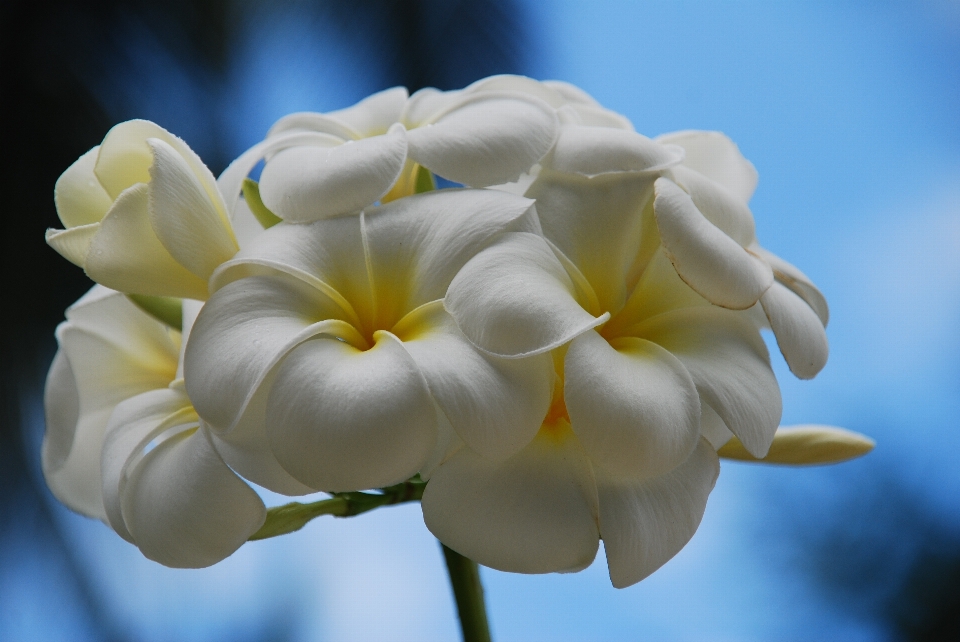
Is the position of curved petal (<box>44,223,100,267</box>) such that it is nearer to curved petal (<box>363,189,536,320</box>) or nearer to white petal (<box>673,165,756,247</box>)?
curved petal (<box>363,189,536,320</box>)

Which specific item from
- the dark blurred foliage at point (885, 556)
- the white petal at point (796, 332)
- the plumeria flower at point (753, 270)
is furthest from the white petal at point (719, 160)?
the dark blurred foliage at point (885, 556)

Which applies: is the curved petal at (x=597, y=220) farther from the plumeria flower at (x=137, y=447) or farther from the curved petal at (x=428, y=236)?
the plumeria flower at (x=137, y=447)

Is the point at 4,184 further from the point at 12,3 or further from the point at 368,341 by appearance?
the point at 368,341

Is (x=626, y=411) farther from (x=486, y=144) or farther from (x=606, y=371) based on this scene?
(x=486, y=144)

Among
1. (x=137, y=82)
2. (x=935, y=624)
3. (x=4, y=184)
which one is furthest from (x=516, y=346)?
(x=935, y=624)

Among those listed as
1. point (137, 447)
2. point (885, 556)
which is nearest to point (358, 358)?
point (137, 447)

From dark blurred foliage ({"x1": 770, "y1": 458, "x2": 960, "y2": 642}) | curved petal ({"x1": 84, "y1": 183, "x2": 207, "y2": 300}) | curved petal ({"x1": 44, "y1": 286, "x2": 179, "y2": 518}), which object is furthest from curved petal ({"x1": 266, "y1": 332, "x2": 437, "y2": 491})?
dark blurred foliage ({"x1": 770, "y1": 458, "x2": 960, "y2": 642})
